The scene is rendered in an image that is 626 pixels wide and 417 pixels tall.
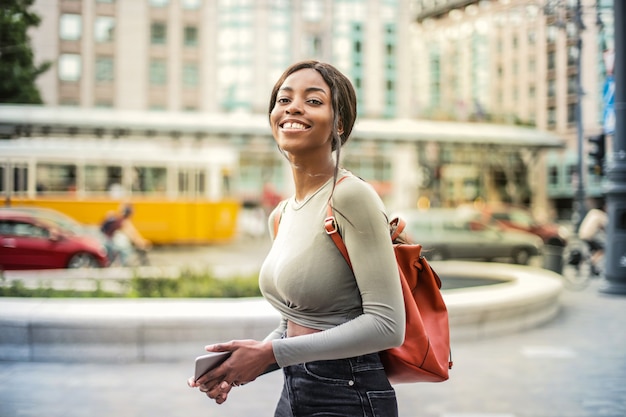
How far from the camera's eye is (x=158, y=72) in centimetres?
2277

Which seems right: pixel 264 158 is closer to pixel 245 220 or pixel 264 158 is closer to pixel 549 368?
pixel 245 220

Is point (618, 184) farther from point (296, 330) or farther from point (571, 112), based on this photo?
point (296, 330)

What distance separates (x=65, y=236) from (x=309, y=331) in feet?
43.2

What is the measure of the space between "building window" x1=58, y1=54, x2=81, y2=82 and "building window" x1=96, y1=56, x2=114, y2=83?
998 millimetres

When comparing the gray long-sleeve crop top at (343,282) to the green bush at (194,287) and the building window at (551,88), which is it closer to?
the green bush at (194,287)

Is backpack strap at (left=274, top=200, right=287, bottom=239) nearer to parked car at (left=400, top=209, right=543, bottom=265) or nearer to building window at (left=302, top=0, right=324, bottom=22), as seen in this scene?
parked car at (left=400, top=209, right=543, bottom=265)

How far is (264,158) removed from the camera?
47719 millimetres

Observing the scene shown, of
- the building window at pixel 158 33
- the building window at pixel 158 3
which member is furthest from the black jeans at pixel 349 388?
the building window at pixel 158 33

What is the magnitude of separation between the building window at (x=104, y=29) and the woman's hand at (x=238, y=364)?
450 inches

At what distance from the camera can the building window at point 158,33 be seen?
1672 centimetres

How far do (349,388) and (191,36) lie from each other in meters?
19.3

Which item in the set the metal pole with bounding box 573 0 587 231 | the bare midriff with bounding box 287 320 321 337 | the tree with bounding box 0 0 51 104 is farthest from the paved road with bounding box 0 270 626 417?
the metal pole with bounding box 573 0 587 231

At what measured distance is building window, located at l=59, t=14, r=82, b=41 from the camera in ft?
36.1

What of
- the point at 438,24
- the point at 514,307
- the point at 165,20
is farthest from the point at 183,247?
the point at 514,307
